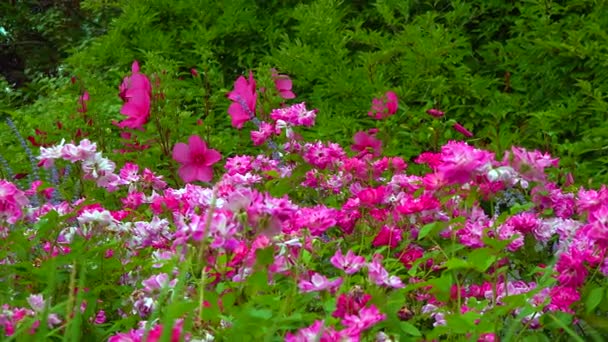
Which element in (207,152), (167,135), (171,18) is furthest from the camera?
(171,18)

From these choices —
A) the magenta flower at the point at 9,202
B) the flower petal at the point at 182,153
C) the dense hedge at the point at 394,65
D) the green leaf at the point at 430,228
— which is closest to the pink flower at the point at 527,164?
the green leaf at the point at 430,228

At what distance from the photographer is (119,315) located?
7.23ft

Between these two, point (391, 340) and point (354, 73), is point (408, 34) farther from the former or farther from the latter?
point (391, 340)

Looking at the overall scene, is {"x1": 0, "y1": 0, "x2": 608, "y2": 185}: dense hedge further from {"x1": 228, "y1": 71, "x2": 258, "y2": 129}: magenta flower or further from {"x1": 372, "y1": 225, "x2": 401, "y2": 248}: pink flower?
{"x1": 372, "y1": 225, "x2": 401, "y2": 248}: pink flower

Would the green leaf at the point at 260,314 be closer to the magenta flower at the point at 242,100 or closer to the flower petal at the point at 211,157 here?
the flower petal at the point at 211,157

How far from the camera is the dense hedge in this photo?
14.5 feet

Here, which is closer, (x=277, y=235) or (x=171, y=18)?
(x=277, y=235)

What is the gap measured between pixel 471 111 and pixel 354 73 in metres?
0.69

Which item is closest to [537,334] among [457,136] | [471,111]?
[457,136]

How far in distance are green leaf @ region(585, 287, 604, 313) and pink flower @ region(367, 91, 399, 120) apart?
2151 mm

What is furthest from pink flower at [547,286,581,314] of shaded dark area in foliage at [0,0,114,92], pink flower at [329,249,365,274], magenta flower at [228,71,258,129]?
shaded dark area in foliage at [0,0,114,92]

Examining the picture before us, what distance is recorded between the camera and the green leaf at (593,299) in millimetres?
1742

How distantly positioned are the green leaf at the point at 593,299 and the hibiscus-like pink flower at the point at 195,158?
→ 1.51 metres

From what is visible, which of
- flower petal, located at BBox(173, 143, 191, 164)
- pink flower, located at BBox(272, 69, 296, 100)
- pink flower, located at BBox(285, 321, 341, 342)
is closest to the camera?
pink flower, located at BBox(285, 321, 341, 342)
